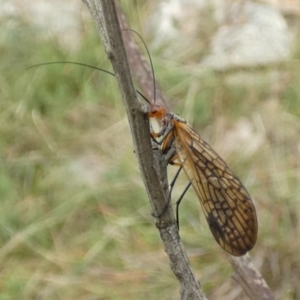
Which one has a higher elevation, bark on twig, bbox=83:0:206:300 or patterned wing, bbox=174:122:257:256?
patterned wing, bbox=174:122:257:256

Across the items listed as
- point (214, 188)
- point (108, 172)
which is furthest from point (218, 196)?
point (108, 172)

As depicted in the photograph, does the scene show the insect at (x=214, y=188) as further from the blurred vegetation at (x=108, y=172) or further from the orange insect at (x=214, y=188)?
the blurred vegetation at (x=108, y=172)

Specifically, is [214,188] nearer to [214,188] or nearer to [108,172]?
[214,188]

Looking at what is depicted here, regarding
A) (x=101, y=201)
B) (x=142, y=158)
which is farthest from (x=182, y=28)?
(x=142, y=158)

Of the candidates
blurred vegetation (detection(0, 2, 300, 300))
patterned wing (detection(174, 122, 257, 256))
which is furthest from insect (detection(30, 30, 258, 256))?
blurred vegetation (detection(0, 2, 300, 300))

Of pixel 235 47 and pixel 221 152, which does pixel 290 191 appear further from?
pixel 235 47

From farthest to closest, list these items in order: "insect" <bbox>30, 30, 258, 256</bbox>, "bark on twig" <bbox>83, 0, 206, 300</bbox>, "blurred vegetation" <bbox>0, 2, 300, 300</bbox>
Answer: "blurred vegetation" <bbox>0, 2, 300, 300</bbox>
"insect" <bbox>30, 30, 258, 256</bbox>
"bark on twig" <bbox>83, 0, 206, 300</bbox>

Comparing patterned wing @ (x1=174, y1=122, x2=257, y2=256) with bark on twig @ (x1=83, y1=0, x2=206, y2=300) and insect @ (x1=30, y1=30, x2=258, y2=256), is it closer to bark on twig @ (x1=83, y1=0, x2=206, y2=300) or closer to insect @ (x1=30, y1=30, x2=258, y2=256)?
insect @ (x1=30, y1=30, x2=258, y2=256)
